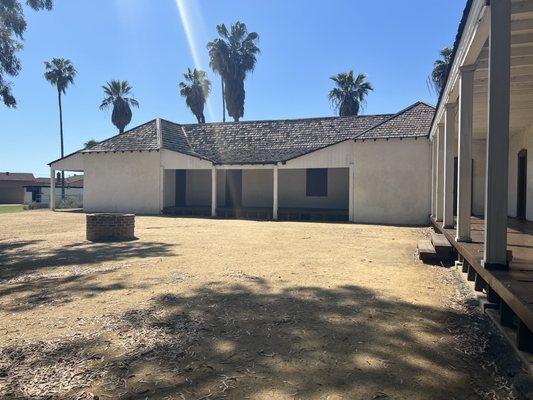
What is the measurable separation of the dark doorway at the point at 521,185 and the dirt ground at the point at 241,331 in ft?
19.0

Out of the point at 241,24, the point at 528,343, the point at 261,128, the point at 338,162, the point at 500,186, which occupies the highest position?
the point at 241,24

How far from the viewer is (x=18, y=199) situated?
51.2m

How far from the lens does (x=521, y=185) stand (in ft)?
39.7

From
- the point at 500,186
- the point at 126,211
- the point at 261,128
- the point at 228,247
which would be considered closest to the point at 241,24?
the point at 261,128

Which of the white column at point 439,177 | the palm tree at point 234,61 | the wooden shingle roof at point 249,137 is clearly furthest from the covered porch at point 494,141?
the palm tree at point 234,61

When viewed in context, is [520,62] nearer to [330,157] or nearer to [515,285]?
[515,285]

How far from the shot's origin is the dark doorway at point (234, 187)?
24469 mm

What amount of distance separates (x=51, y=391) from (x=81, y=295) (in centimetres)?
295

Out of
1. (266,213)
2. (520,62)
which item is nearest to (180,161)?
(266,213)

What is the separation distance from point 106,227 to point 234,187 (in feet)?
43.3

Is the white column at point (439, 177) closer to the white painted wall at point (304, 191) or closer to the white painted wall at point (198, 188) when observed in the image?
the white painted wall at point (304, 191)

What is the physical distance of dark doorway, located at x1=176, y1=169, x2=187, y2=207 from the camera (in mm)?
25297

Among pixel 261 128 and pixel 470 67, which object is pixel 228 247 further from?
pixel 261 128

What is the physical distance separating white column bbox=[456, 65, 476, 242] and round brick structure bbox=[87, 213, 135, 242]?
9661 mm
